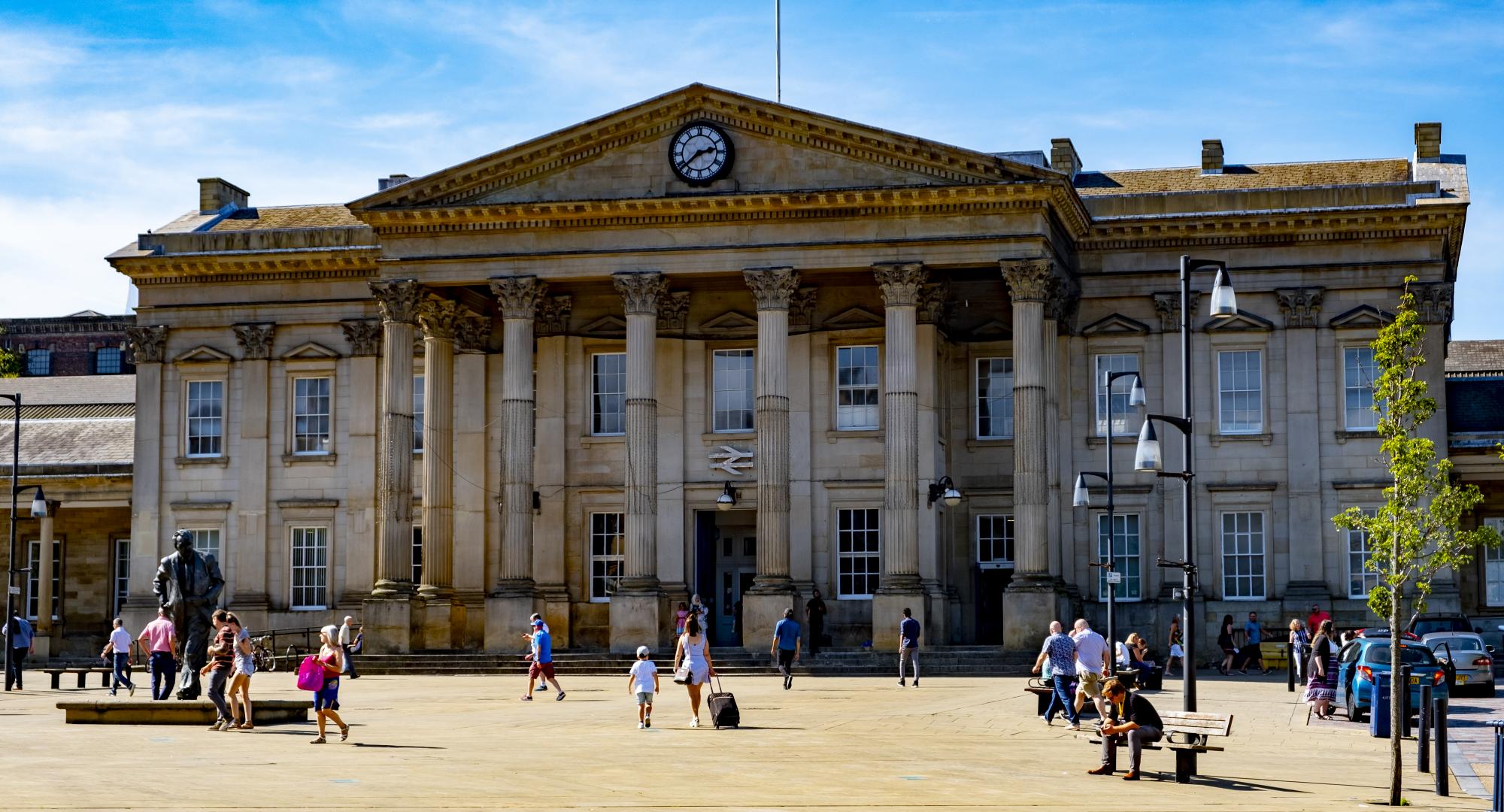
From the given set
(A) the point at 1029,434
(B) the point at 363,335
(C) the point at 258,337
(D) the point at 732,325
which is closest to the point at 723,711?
(A) the point at 1029,434

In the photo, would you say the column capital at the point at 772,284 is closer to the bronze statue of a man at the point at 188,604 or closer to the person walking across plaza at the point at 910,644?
the person walking across plaza at the point at 910,644

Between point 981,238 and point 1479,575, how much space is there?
17260mm

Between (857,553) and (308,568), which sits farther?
(308,568)

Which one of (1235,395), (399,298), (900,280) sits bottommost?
(1235,395)

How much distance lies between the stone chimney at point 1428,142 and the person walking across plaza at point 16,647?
3619 centimetres

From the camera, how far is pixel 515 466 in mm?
46938

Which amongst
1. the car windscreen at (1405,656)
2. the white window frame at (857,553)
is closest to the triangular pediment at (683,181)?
the white window frame at (857,553)

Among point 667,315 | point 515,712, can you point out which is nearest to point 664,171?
point 667,315

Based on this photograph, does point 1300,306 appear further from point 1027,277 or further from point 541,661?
point 541,661

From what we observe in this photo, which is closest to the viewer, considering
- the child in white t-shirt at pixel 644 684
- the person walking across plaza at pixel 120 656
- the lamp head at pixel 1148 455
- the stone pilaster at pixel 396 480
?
the lamp head at pixel 1148 455

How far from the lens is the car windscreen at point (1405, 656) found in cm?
3069

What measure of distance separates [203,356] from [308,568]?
6514mm

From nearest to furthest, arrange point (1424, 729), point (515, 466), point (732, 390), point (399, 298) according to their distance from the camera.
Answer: point (1424, 729) → point (515, 466) → point (399, 298) → point (732, 390)

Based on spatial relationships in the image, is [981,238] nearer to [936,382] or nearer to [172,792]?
[936,382]
